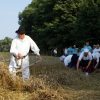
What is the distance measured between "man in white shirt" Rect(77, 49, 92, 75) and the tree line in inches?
1174

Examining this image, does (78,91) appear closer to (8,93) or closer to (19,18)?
(8,93)

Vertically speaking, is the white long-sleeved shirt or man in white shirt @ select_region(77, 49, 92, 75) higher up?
the white long-sleeved shirt

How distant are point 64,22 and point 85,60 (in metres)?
41.5

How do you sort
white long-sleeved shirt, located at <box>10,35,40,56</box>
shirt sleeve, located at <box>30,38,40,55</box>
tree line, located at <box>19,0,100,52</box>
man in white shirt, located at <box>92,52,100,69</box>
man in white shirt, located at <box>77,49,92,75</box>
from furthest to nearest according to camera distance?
tree line, located at <box>19,0,100,52</box>
man in white shirt, located at <box>92,52,100,69</box>
man in white shirt, located at <box>77,49,92,75</box>
white long-sleeved shirt, located at <box>10,35,40,56</box>
shirt sleeve, located at <box>30,38,40,55</box>

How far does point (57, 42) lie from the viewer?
6078cm

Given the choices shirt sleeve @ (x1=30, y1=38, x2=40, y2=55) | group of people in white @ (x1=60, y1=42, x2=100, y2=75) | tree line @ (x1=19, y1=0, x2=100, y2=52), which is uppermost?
tree line @ (x1=19, y1=0, x2=100, y2=52)

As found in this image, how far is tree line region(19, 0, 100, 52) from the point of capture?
50.7 meters

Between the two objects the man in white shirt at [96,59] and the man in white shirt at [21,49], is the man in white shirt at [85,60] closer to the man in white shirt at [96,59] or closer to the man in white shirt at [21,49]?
the man in white shirt at [96,59]

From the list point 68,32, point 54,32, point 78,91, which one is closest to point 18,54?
point 78,91

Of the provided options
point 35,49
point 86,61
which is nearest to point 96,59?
point 86,61

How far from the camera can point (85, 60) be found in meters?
18.7

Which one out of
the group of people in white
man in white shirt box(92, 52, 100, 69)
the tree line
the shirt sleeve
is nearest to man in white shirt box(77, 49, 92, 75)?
the group of people in white

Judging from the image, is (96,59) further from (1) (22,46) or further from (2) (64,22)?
(2) (64,22)

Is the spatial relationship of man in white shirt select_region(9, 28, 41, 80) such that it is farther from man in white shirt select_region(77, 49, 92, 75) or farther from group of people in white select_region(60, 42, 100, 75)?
man in white shirt select_region(77, 49, 92, 75)
